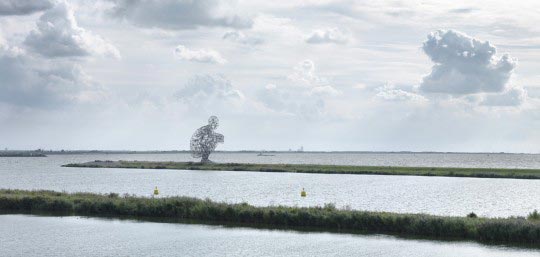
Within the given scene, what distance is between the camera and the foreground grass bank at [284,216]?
4141cm

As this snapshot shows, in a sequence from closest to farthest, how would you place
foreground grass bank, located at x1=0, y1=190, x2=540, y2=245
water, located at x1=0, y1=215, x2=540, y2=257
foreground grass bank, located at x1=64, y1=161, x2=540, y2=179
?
water, located at x1=0, y1=215, x2=540, y2=257 → foreground grass bank, located at x1=0, y1=190, x2=540, y2=245 → foreground grass bank, located at x1=64, y1=161, x2=540, y2=179

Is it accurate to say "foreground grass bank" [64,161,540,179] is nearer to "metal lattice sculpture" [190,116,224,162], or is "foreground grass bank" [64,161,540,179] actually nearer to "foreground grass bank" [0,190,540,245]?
"metal lattice sculpture" [190,116,224,162]

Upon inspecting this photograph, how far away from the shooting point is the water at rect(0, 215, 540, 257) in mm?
37656

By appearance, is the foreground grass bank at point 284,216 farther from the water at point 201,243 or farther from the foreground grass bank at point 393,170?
the foreground grass bank at point 393,170

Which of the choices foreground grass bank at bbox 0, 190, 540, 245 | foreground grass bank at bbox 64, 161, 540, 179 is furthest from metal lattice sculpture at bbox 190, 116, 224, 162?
foreground grass bank at bbox 0, 190, 540, 245

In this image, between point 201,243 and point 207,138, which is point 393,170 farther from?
point 201,243

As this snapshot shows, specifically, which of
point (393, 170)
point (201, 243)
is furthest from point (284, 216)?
point (393, 170)

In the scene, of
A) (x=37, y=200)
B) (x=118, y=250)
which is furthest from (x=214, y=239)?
(x=37, y=200)

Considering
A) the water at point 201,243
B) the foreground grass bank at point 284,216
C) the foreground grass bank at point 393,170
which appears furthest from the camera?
the foreground grass bank at point 393,170

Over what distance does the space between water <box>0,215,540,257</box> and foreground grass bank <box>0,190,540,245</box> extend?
188 cm

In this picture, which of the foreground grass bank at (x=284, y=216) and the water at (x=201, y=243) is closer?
the water at (x=201, y=243)

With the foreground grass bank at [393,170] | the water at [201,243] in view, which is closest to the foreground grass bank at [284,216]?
the water at [201,243]

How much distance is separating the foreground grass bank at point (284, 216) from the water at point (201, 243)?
1883mm

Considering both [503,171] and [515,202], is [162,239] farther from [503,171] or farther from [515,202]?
[503,171]
